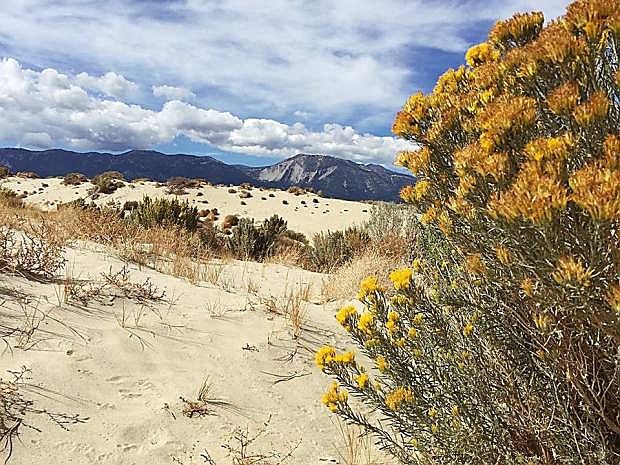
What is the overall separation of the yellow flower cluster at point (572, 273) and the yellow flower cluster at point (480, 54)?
140cm

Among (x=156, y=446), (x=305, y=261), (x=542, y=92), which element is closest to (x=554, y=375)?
(x=542, y=92)

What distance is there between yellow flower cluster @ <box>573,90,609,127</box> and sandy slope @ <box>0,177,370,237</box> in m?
20.1

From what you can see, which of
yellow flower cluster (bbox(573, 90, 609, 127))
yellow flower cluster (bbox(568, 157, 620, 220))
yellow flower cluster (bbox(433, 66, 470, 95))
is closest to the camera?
yellow flower cluster (bbox(568, 157, 620, 220))

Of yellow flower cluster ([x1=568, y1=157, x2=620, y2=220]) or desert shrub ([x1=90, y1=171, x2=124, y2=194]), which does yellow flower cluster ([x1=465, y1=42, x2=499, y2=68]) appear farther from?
desert shrub ([x1=90, y1=171, x2=124, y2=194])

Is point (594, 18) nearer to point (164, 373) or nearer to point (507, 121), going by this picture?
point (507, 121)

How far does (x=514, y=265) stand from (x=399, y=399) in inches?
31.1

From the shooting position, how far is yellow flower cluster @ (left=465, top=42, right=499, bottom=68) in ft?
7.57

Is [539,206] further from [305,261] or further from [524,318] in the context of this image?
[305,261]

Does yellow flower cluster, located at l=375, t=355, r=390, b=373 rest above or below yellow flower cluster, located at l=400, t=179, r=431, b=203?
below

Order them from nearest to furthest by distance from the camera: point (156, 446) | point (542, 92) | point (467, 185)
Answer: point (467, 185), point (542, 92), point (156, 446)

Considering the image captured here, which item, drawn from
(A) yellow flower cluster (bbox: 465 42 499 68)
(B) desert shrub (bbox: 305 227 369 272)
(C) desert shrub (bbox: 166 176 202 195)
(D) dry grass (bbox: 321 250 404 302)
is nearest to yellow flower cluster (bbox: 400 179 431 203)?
(A) yellow flower cluster (bbox: 465 42 499 68)

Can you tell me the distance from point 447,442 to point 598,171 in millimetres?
1326

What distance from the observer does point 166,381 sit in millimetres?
3203

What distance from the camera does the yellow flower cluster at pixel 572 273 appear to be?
3.83 ft
